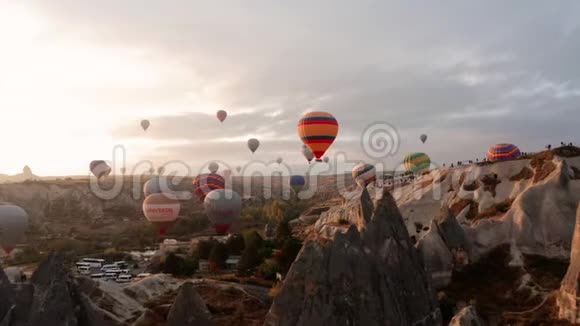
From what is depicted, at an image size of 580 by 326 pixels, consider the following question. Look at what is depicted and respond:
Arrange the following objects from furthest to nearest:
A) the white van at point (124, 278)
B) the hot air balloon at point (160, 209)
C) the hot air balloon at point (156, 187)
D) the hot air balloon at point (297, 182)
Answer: the hot air balloon at point (297, 182)
the hot air balloon at point (156, 187)
the hot air balloon at point (160, 209)
the white van at point (124, 278)

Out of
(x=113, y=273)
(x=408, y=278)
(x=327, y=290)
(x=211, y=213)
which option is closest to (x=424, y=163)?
(x=211, y=213)

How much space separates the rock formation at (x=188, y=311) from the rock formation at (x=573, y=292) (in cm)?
2585

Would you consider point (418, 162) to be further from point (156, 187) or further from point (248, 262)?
point (156, 187)

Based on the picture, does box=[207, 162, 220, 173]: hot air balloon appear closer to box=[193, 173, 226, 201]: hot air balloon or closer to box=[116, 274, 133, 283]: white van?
box=[193, 173, 226, 201]: hot air balloon

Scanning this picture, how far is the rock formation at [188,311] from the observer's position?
21188mm

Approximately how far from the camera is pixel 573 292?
1190 inches

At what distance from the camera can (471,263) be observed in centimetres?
4397

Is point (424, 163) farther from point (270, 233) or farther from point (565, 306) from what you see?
point (565, 306)

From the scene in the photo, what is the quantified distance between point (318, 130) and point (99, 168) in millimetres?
81424

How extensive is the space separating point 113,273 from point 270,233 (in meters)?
34.8

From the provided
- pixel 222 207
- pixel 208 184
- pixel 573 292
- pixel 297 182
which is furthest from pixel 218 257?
pixel 297 182

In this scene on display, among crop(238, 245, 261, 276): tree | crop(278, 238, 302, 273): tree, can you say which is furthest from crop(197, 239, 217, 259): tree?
crop(278, 238, 302, 273): tree

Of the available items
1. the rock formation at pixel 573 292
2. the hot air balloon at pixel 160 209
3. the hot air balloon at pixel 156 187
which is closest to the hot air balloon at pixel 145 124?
the hot air balloon at pixel 156 187

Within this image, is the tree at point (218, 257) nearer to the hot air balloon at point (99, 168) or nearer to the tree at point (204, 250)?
the tree at point (204, 250)
